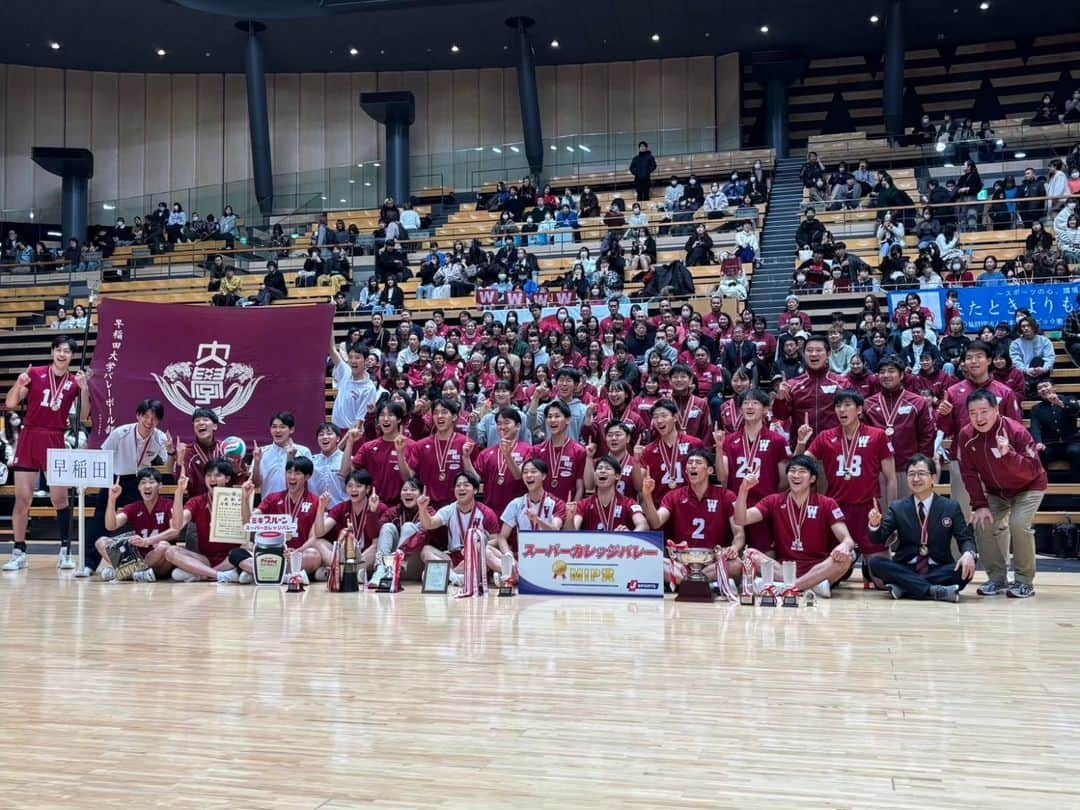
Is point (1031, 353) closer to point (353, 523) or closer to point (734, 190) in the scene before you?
point (353, 523)

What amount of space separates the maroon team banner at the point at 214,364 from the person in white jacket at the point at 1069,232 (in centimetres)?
1104

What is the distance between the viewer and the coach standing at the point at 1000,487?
26.5 ft

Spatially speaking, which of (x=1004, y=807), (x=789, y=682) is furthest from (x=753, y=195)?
(x=1004, y=807)

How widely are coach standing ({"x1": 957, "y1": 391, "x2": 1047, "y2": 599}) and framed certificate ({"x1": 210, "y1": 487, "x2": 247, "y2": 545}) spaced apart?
6166 millimetres

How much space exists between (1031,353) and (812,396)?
4.20m

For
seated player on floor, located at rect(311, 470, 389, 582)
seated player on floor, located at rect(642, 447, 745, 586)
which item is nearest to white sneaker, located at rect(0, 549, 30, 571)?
seated player on floor, located at rect(311, 470, 389, 582)

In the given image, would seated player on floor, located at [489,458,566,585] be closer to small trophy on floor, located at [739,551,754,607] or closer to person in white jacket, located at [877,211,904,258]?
small trophy on floor, located at [739,551,754,607]

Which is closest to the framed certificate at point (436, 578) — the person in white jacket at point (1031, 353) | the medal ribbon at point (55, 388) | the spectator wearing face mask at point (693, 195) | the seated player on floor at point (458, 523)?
the seated player on floor at point (458, 523)

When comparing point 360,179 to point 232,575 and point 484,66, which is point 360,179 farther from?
point 232,575

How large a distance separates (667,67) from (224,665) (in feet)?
93.9

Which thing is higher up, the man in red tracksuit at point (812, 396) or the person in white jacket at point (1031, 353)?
the person in white jacket at point (1031, 353)

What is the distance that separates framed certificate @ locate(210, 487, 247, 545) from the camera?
9289mm

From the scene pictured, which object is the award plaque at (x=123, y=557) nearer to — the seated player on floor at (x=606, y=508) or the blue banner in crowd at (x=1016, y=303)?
the seated player on floor at (x=606, y=508)

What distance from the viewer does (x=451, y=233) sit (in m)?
25.1
